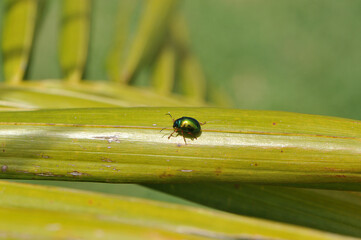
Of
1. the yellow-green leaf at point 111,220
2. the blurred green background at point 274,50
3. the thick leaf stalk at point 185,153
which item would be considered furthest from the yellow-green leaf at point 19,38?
the blurred green background at point 274,50

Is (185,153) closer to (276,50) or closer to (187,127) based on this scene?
(187,127)

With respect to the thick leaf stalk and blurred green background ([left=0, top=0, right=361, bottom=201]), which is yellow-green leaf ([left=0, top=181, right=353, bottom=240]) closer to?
the thick leaf stalk

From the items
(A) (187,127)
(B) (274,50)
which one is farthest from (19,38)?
(B) (274,50)

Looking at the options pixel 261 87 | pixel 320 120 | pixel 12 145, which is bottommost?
pixel 12 145

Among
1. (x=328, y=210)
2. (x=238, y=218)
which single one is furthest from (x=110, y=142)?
(x=328, y=210)

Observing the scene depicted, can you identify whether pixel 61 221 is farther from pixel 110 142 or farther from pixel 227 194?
pixel 227 194

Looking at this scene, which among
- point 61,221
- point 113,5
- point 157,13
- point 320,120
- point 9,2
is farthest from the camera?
point 113,5
